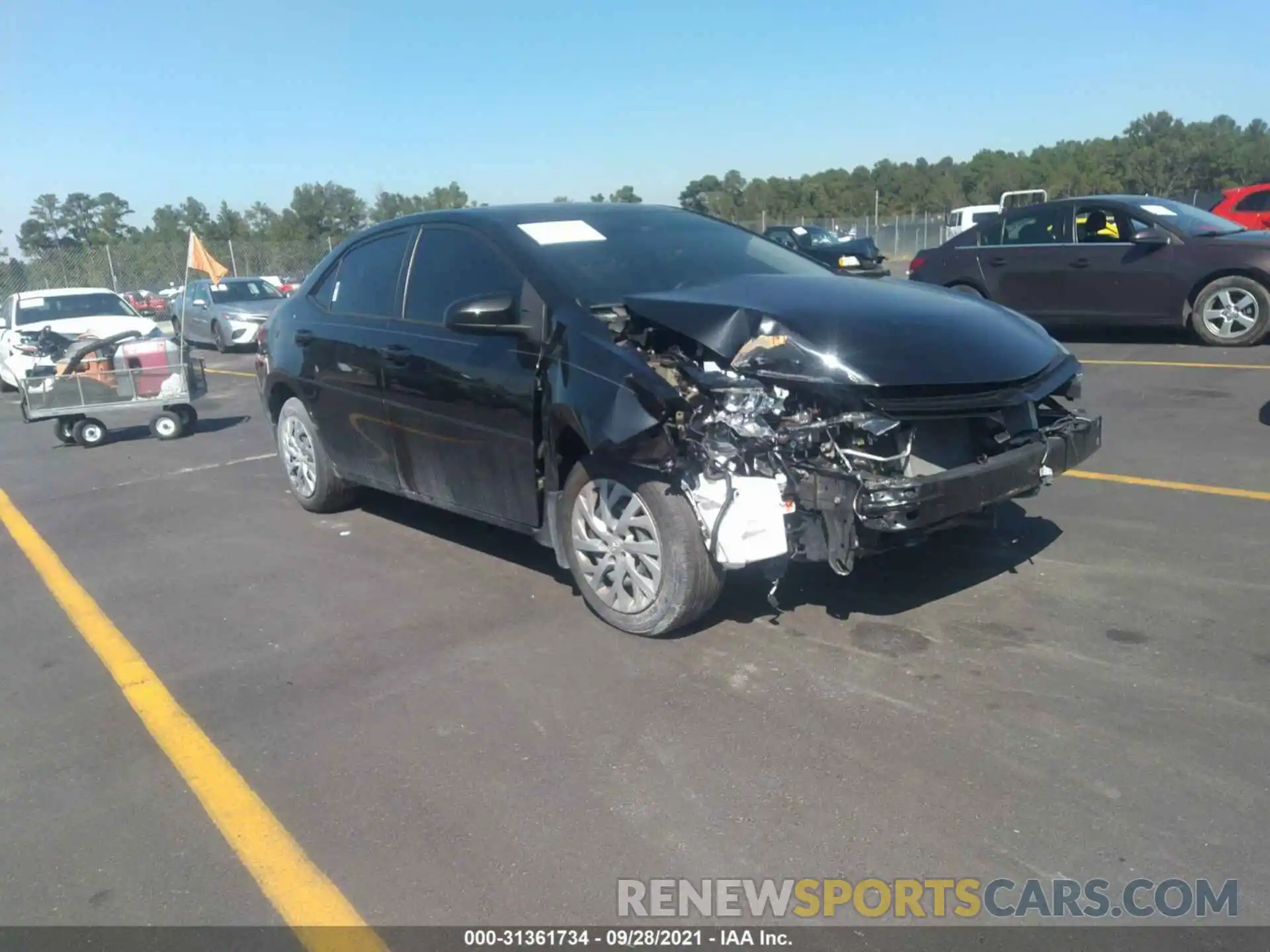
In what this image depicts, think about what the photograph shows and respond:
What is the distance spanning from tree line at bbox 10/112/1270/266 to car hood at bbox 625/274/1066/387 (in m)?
43.8

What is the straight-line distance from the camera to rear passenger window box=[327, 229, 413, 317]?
5.54 m

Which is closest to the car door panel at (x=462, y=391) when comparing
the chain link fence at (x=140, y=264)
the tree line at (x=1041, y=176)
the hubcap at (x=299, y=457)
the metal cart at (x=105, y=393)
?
the hubcap at (x=299, y=457)

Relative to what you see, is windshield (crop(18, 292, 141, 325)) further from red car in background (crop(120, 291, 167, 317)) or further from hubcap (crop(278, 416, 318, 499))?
red car in background (crop(120, 291, 167, 317))

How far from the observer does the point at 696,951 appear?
261 centimetres

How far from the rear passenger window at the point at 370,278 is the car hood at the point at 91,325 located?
9.01 m

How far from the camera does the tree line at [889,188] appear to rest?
5450 cm

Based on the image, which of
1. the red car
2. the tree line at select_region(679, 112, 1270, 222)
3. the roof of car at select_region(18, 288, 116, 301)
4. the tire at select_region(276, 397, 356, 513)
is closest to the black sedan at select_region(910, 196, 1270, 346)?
the tire at select_region(276, 397, 356, 513)

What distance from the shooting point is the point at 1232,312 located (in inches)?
418

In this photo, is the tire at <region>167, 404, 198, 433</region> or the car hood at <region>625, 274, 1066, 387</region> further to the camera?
the tire at <region>167, 404, 198, 433</region>

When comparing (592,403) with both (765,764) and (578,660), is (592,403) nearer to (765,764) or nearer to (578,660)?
(578,660)

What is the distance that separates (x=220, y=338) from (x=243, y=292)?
1.48 m

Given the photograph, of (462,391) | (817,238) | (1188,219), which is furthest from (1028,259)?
(817,238)

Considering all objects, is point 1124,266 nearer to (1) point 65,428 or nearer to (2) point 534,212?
(2) point 534,212

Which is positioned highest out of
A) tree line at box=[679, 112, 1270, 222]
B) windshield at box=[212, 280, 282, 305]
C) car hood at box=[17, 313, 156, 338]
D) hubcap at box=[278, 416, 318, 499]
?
tree line at box=[679, 112, 1270, 222]
